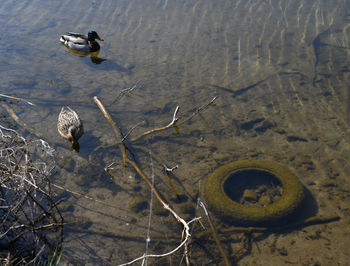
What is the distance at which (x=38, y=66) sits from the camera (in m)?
7.64

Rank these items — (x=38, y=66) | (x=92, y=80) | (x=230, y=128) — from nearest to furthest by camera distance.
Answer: (x=230, y=128)
(x=92, y=80)
(x=38, y=66)

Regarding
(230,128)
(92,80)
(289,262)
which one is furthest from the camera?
(92,80)

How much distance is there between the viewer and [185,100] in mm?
6504

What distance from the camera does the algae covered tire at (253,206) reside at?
424cm

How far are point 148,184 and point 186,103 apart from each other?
2253 millimetres

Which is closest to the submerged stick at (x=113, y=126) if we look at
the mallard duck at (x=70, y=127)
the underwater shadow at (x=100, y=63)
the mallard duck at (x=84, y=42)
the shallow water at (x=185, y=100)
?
the shallow water at (x=185, y=100)

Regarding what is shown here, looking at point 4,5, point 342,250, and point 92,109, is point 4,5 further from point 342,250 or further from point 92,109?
point 342,250

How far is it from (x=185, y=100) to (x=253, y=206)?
269cm

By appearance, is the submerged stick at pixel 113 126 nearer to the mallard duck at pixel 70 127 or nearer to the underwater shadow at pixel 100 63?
the mallard duck at pixel 70 127

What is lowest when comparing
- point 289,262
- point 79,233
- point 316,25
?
point 79,233

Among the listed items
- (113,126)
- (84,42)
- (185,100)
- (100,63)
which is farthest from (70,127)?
(84,42)

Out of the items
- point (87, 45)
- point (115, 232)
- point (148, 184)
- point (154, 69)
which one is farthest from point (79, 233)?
point (87, 45)

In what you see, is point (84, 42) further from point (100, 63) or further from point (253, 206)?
point (253, 206)

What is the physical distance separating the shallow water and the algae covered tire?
0.72ft
